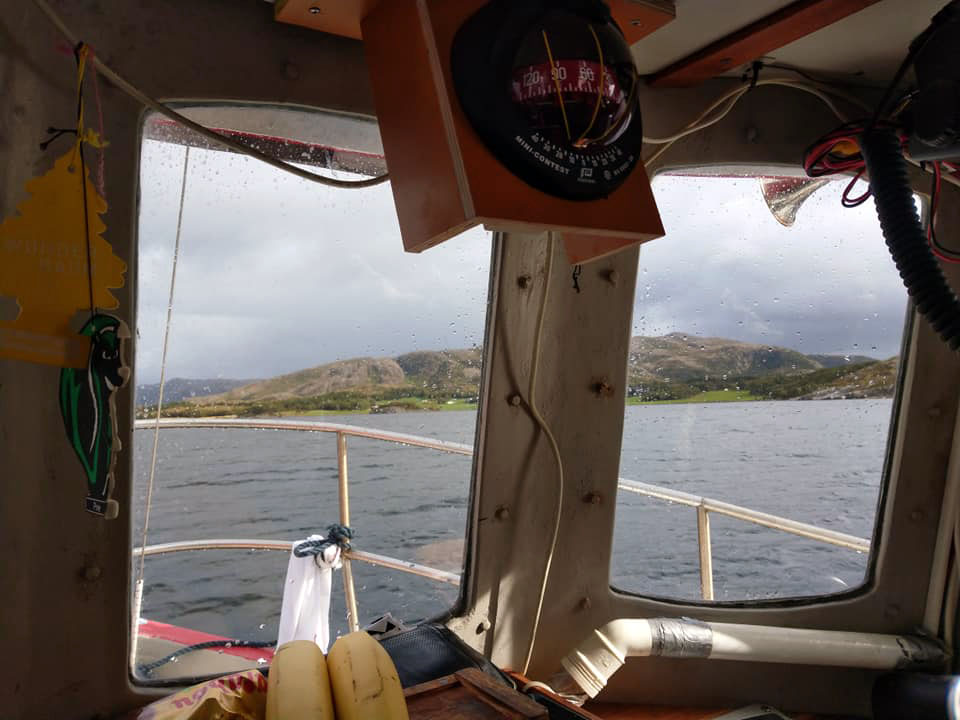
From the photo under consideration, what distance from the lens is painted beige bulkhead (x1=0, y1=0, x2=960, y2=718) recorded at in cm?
133

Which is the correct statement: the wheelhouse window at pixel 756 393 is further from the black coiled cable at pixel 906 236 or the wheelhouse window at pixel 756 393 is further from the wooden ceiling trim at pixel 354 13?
the wooden ceiling trim at pixel 354 13

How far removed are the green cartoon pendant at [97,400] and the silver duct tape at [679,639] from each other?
1.37 metres

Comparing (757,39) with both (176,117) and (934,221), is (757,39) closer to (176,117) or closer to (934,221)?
(934,221)

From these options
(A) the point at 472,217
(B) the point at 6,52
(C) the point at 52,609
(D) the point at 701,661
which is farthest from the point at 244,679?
(D) the point at 701,661

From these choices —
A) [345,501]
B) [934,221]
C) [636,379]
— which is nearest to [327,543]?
[345,501]

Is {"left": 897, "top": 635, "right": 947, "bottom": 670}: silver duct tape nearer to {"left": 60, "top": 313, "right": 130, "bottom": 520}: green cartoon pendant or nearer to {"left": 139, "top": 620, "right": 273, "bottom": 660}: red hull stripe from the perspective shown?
{"left": 139, "top": 620, "right": 273, "bottom": 660}: red hull stripe

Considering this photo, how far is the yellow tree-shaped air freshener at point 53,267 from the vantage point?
1.21 metres

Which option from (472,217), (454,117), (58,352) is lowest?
(58,352)

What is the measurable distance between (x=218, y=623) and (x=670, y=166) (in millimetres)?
1606

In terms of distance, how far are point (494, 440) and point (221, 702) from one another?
99cm

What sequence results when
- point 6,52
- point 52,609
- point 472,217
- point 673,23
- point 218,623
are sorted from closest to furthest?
point 472,217
point 6,52
point 52,609
point 673,23
point 218,623

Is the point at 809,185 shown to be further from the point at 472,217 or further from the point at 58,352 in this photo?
the point at 58,352

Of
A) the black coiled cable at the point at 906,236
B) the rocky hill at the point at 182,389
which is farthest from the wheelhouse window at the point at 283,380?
the black coiled cable at the point at 906,236

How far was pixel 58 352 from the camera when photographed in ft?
4.14
